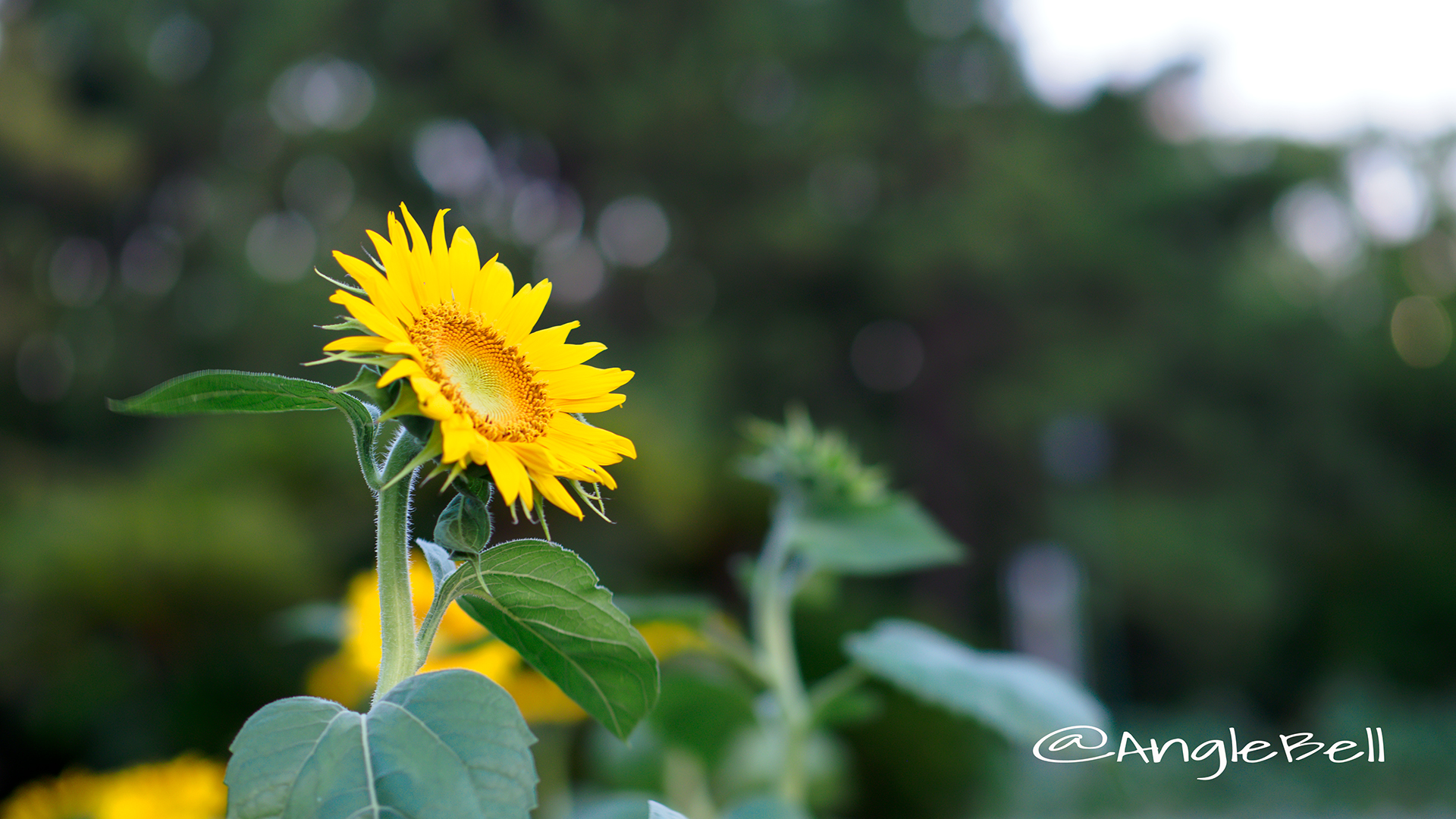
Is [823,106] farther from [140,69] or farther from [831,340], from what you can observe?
[140,69]

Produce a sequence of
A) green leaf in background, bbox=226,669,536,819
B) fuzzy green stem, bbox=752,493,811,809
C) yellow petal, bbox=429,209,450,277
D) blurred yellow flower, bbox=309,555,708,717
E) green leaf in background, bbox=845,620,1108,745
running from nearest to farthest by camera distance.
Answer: green leaf in background, bbox=226,669,536,819, yellow petal, bbox=429,209,450,277, green leaf in background, bbox=845,620,1108,745, fuzzy green stem, bbox=752,493,811,809, blurred yellow flower, bbox=309,555,708,717

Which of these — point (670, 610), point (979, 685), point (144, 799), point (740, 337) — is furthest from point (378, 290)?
point (740, 337)

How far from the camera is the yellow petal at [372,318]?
385mm

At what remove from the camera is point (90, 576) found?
267 cm

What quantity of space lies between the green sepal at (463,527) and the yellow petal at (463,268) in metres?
0.10

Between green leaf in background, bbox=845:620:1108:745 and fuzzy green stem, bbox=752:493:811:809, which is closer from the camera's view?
green leaf in background, bbox=845:620:1108:745

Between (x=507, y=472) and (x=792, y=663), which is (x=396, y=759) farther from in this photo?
(x=792, y=663)

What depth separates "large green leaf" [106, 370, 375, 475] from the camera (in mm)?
368

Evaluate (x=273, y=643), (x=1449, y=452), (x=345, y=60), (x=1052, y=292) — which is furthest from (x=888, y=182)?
(x=1449, y=452)

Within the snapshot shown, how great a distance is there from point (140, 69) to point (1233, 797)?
739 centimetres

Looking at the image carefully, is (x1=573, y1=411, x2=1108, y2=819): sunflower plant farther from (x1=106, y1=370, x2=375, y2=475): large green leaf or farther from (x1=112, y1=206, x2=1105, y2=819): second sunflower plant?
(x1=106, y1=370, x2=375, y2=475): large green leaf

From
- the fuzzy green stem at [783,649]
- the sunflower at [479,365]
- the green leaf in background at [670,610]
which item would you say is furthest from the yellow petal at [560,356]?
the fuzzy green stem at [783,649]

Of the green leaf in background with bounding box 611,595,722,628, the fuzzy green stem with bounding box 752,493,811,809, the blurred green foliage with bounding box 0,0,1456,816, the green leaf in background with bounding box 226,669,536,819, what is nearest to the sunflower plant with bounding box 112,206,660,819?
the green leaf in background with bounding box 226,669,536,819

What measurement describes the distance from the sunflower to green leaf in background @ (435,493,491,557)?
0.01 metres
